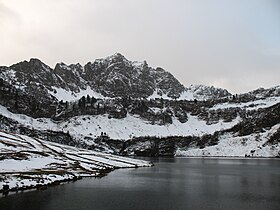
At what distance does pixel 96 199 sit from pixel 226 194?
27.2 meters

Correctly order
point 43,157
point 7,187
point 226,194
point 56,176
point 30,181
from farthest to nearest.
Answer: point 43,157 < point 56,176 < point 30,181 < point 226,194 < point 7,187

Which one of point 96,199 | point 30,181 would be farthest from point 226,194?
point 30,181

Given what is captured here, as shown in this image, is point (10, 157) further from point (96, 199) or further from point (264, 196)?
point (264, 196)

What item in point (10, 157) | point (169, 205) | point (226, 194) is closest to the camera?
point (169, 205)

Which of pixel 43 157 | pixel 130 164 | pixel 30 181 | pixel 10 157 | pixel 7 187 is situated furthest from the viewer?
pixel 130 164

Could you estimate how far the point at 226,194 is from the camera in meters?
67.6

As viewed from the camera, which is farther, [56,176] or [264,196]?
[56,176]

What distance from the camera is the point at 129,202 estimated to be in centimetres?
5638

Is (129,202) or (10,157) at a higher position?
(10,157)

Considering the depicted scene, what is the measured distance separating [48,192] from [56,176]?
852 inches

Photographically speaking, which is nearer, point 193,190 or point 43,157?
point 193,190

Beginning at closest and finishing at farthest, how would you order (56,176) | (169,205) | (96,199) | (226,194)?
(169,205) < (96,199) < (226,194) < (56,176)

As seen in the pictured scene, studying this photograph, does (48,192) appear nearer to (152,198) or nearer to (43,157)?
(152,198)

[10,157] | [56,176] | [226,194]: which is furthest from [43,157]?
[226,194]
